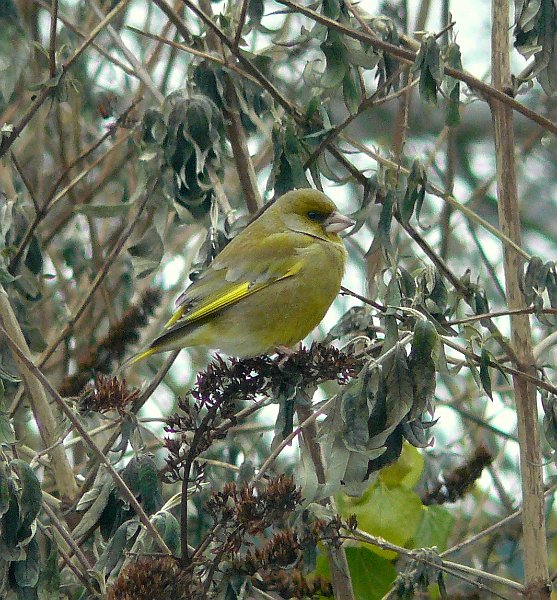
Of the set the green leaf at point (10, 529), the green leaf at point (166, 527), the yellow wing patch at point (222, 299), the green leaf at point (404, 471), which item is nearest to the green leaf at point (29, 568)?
the green leaf at point (10, 529)

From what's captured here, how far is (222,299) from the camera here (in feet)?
13.1

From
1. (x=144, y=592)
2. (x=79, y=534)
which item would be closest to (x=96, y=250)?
(x=79, y=534)

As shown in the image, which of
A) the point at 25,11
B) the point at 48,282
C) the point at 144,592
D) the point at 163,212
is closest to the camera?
the point at 144,592

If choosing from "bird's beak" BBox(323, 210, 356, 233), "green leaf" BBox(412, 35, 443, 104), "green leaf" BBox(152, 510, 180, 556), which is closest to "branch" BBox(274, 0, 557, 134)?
"green leaf" BBox(412, 35, 443, 104)

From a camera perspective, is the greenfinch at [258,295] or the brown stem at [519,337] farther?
the greenfinch at [258,295]

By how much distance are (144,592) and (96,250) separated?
267 cm

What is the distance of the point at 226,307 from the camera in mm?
4008

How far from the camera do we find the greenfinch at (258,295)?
12.9ft

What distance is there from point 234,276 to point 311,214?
0.51m

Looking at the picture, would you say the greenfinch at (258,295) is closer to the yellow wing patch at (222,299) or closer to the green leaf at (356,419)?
the yellow wing patch at (222,299)

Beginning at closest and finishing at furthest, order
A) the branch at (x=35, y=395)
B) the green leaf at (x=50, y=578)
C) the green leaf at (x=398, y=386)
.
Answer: the green leaf at (x=398, y=386) → the green leaf at (x=50, y=578) → the branch at (x=35, y=395)

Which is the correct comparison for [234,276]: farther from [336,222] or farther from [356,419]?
[356,419]

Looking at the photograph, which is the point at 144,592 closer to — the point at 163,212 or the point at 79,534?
the point at 79,534

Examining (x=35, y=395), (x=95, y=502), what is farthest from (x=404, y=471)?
(x=35, y=395)
